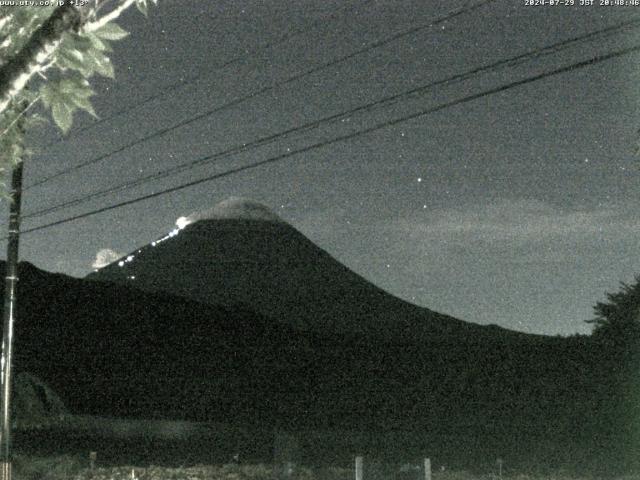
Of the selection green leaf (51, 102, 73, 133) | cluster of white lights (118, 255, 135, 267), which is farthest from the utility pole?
cluster of white lights (118, 255, 135, 267)

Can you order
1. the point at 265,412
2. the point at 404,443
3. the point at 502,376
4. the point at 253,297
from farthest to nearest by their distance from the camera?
the point at 253,297
the point at 265,412
the point at 502,376
the point at 404,443

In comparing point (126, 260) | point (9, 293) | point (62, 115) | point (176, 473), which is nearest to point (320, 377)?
point (176, 473)

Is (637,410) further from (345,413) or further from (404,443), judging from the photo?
(345,413)

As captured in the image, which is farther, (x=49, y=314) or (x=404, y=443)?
(x=49, y=314)

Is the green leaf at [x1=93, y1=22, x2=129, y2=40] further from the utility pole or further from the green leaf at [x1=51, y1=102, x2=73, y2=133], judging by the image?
the utility pole

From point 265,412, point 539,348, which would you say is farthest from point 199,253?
point 539,348
